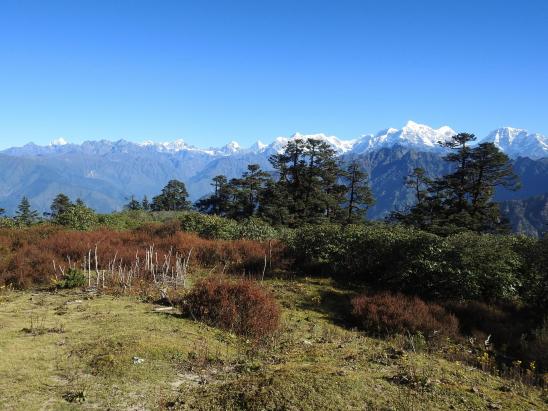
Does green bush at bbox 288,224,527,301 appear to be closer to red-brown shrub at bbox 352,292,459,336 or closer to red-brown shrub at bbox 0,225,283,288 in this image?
red-brown shrub at bbox 352,292,459,336

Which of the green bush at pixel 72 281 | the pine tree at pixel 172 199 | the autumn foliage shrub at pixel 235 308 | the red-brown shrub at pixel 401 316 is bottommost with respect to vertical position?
the pine tree at pixel 172 199

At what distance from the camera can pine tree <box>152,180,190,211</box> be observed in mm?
101625

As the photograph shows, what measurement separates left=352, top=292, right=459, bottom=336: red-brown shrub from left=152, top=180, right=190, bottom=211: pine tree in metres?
90.0

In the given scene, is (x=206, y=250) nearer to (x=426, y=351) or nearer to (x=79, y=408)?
(x=426, y=351)

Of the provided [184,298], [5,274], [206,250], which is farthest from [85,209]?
[184,298]

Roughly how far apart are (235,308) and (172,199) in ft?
308

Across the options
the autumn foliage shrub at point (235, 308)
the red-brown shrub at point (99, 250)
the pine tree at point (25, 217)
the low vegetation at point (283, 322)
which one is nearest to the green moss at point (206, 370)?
the low vegetation at point (283, 322)

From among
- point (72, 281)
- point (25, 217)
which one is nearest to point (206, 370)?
point (72, 281)

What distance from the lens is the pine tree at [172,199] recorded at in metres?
102

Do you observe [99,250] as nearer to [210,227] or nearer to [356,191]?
[210,227]

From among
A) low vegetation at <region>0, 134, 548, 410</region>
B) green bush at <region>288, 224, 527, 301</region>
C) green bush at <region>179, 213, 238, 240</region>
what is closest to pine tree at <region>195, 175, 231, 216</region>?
green bush at <region>179, 213, 238, 240</region>

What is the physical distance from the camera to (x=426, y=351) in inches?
422

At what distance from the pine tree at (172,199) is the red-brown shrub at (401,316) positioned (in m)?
90.0

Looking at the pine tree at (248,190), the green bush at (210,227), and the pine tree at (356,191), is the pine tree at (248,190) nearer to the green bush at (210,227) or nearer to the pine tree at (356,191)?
the pine tree at (356,191)
